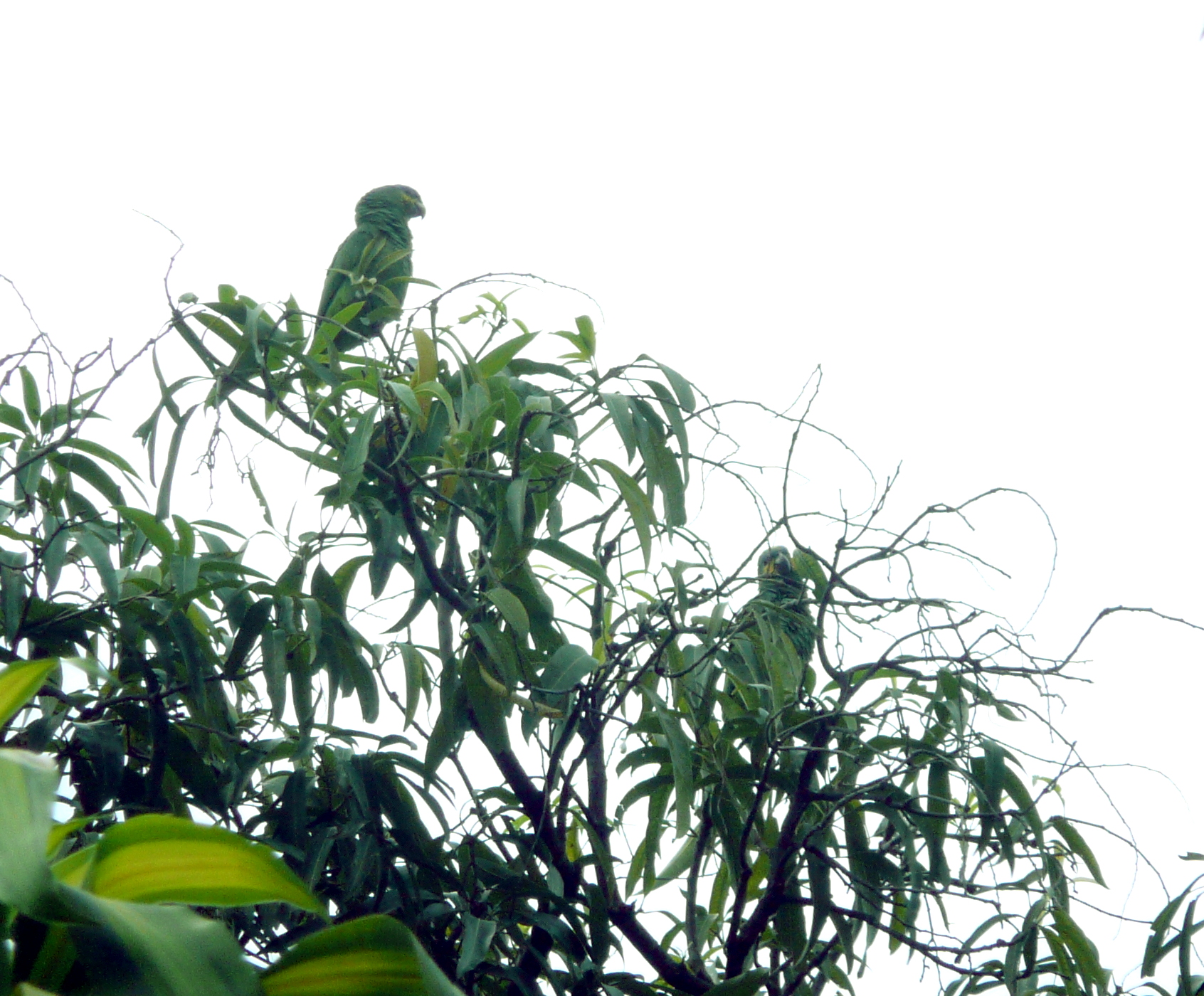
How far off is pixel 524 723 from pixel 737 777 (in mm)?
250

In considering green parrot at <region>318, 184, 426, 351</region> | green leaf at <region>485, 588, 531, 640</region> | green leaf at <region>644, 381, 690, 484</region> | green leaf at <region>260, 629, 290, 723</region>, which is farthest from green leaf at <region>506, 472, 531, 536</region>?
green parrot at <region>318, 184, 426, 351</region>

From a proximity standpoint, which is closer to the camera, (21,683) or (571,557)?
(21,683)

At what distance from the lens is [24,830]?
30cm

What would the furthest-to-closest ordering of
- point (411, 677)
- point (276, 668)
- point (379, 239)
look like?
point (379, 239)
point (411, 677)
point (276, 668)

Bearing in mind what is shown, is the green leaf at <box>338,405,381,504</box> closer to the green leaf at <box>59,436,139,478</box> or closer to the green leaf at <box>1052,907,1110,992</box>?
the green leaf at <box>59,436,139,478</box>

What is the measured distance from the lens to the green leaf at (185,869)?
1.11 feet

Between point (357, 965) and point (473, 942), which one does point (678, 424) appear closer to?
point (473, 942)

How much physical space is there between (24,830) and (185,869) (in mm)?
57

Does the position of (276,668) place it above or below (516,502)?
below

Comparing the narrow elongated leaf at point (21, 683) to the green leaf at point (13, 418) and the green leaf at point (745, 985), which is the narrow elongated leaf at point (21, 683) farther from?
the green leaf at point (13, 418)

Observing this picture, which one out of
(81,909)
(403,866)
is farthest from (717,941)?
(81,909)

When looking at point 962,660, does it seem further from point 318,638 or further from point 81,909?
point 81,909

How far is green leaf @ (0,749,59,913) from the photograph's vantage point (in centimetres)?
29

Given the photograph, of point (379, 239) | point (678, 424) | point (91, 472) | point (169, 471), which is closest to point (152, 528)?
point (169, 471)
